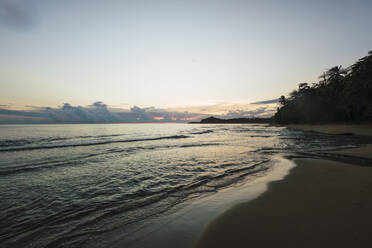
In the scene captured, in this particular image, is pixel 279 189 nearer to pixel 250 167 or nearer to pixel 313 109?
pixel 250 167

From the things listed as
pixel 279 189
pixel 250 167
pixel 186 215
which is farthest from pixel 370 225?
pixel 250 167

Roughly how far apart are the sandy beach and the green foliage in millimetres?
46112

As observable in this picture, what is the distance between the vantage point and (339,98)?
53.0 metres

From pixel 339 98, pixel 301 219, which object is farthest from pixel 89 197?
pixel 339 98

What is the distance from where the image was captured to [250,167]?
32.8 ft

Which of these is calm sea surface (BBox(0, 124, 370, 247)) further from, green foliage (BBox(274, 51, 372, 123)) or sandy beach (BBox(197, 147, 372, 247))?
green foliage (BBox(274, 51, 372, 123))

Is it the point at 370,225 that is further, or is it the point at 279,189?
the point at 279,189

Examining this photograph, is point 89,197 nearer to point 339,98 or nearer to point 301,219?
point 301,219

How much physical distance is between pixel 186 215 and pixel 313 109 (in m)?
82.2

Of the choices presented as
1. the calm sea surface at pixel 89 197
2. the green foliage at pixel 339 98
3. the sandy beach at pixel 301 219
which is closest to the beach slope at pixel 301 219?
the sandy beach at pixel 301 219

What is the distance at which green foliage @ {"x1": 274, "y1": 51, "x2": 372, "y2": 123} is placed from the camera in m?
37.0

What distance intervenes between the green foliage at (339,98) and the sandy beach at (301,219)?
151ft

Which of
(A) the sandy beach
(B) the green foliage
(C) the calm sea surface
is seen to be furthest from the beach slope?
(B) the green foliage

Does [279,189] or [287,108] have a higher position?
[287,108]
